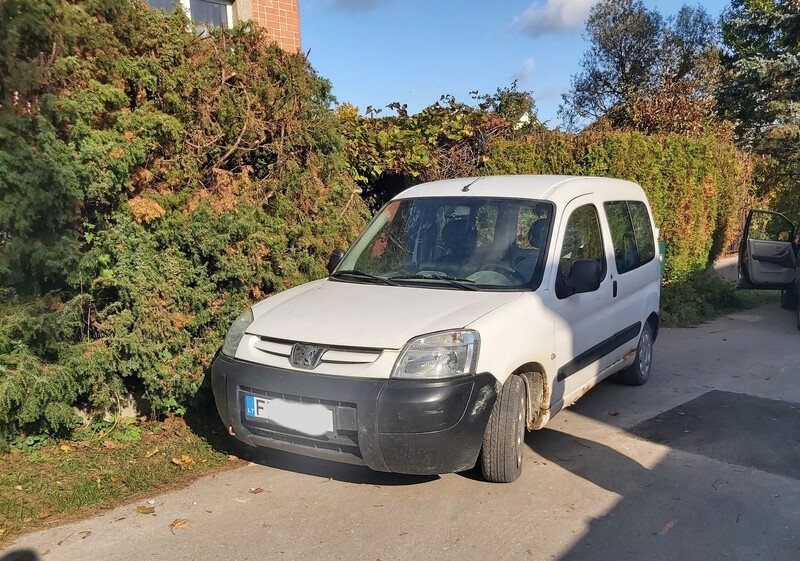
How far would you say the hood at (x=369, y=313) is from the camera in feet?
12.7

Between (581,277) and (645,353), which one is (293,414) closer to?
(581,277)

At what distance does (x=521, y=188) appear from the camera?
5.22m

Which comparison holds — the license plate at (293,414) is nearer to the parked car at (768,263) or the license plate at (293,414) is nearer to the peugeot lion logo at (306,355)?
the peugeot lion logo at (306,355)

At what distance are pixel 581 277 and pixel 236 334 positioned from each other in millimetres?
2345

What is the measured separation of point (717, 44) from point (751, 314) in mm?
17827

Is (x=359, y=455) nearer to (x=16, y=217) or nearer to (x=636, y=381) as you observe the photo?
(x=16, y=217)

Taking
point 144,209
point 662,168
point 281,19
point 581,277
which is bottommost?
point 581,277

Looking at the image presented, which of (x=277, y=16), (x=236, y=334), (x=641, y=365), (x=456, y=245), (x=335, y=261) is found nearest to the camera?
(x=236, y=334)

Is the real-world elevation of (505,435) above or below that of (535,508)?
above

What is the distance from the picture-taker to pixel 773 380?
22.8ft

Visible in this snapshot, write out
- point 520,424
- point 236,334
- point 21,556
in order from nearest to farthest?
point 21,556 → point 520,424 → point 236,334

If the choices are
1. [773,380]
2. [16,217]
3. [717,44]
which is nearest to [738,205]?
[773,380]

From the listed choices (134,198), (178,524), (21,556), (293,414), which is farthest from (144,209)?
(21,556)

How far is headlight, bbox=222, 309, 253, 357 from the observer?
4371 millimetres
